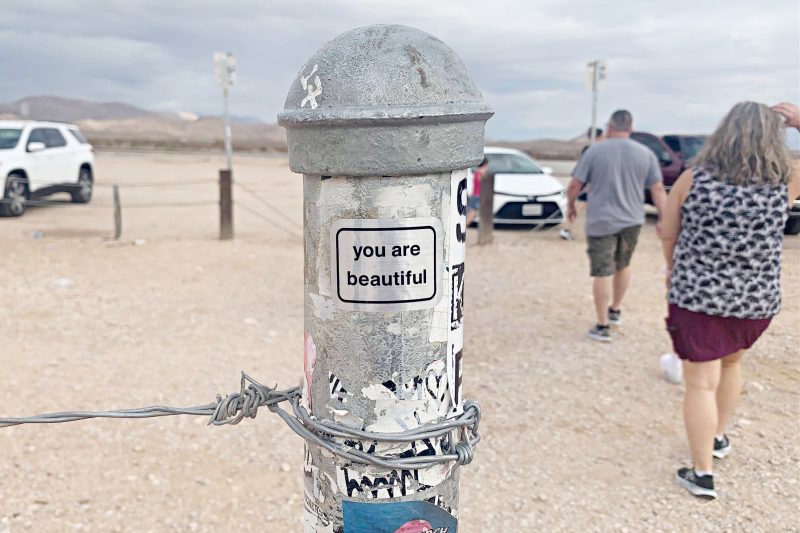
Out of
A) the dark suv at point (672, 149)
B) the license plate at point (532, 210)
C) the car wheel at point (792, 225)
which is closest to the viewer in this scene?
the car wheel at point (792, 225)

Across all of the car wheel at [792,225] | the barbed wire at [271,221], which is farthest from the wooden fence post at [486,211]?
the car wheel at [792,225]

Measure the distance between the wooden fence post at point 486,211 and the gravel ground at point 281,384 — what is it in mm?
1389

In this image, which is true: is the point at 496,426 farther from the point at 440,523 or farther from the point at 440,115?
the point at 440,115

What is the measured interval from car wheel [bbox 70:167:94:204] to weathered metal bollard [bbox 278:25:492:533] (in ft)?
49.0

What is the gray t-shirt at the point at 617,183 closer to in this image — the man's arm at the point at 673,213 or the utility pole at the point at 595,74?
the man's arm at the point at 673,213

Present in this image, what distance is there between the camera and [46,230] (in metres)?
11.6

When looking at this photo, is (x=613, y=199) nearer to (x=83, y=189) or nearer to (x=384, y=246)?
(x=384, y=246)

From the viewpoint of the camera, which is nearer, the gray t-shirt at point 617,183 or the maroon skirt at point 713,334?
the maroon skirt at point 713,334

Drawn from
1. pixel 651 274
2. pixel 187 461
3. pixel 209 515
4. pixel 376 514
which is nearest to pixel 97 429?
pixel 187 461

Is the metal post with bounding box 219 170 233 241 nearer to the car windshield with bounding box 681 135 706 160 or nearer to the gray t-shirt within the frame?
the gray t-shirt

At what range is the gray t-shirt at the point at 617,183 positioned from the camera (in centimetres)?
592

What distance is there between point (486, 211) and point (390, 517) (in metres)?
9.21

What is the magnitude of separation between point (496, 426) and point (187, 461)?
6.12 feet

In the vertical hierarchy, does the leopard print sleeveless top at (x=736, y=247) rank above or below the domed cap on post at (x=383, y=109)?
below
